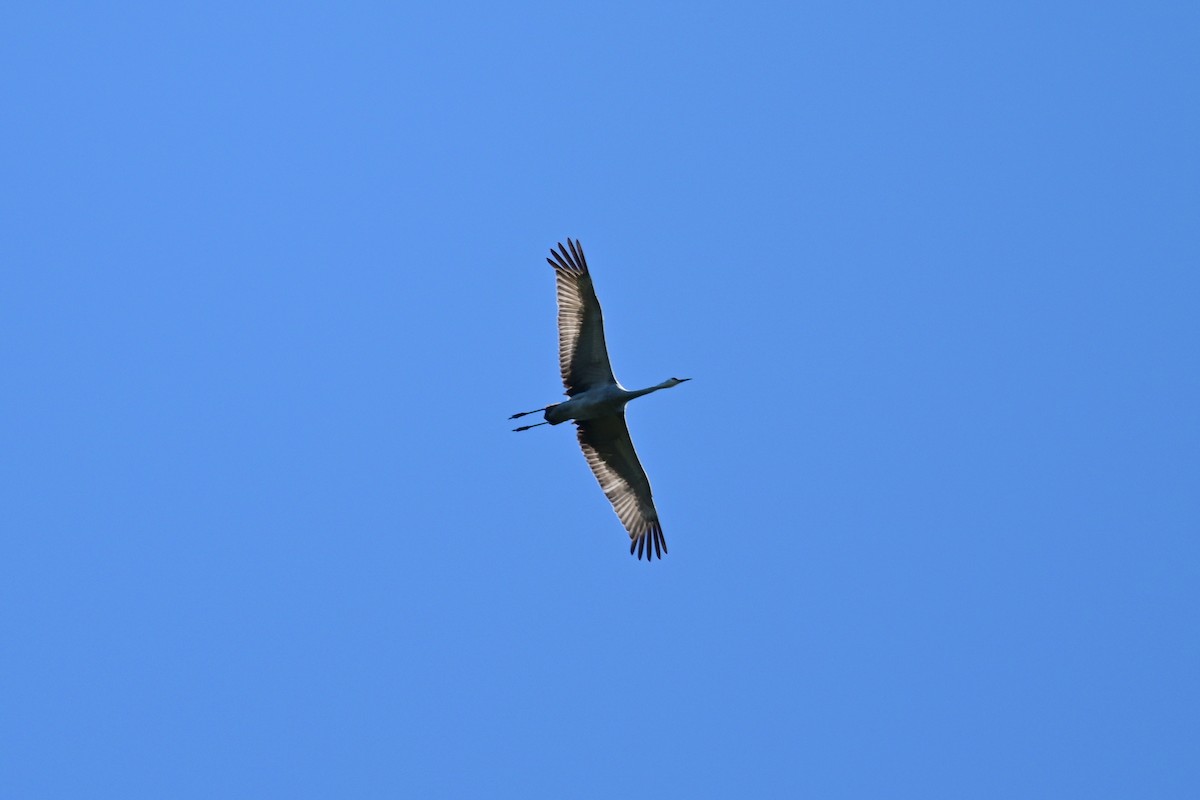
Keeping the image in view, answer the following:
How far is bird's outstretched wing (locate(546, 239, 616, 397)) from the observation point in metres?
25.4

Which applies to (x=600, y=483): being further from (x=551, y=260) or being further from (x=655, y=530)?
(x=551, y=260)

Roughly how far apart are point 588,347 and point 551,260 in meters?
1.54

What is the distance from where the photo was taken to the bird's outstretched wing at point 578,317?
83.4 feet

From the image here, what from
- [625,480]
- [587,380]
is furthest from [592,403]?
[625,480]

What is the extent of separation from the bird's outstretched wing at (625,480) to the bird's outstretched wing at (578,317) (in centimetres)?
132

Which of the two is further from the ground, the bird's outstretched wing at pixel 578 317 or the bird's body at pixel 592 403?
the bird's outstretched wing at pixel 578 317

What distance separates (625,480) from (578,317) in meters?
3.40

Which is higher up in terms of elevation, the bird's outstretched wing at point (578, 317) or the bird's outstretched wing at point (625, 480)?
the bird's outstretched wing at point (578, 317)

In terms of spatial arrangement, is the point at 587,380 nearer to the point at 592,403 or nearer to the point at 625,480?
the point at 592,403

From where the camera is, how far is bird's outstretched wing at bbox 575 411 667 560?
26688mm

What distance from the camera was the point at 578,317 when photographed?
2552cm

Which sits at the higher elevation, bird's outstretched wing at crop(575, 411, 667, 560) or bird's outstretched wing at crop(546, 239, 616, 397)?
bird's outstretched wing at crop(546, 239, 616, 397)

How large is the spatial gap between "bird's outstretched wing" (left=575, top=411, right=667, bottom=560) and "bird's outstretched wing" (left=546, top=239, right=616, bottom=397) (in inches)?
52.2

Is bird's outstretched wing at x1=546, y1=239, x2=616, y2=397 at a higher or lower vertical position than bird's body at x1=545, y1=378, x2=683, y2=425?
higher
